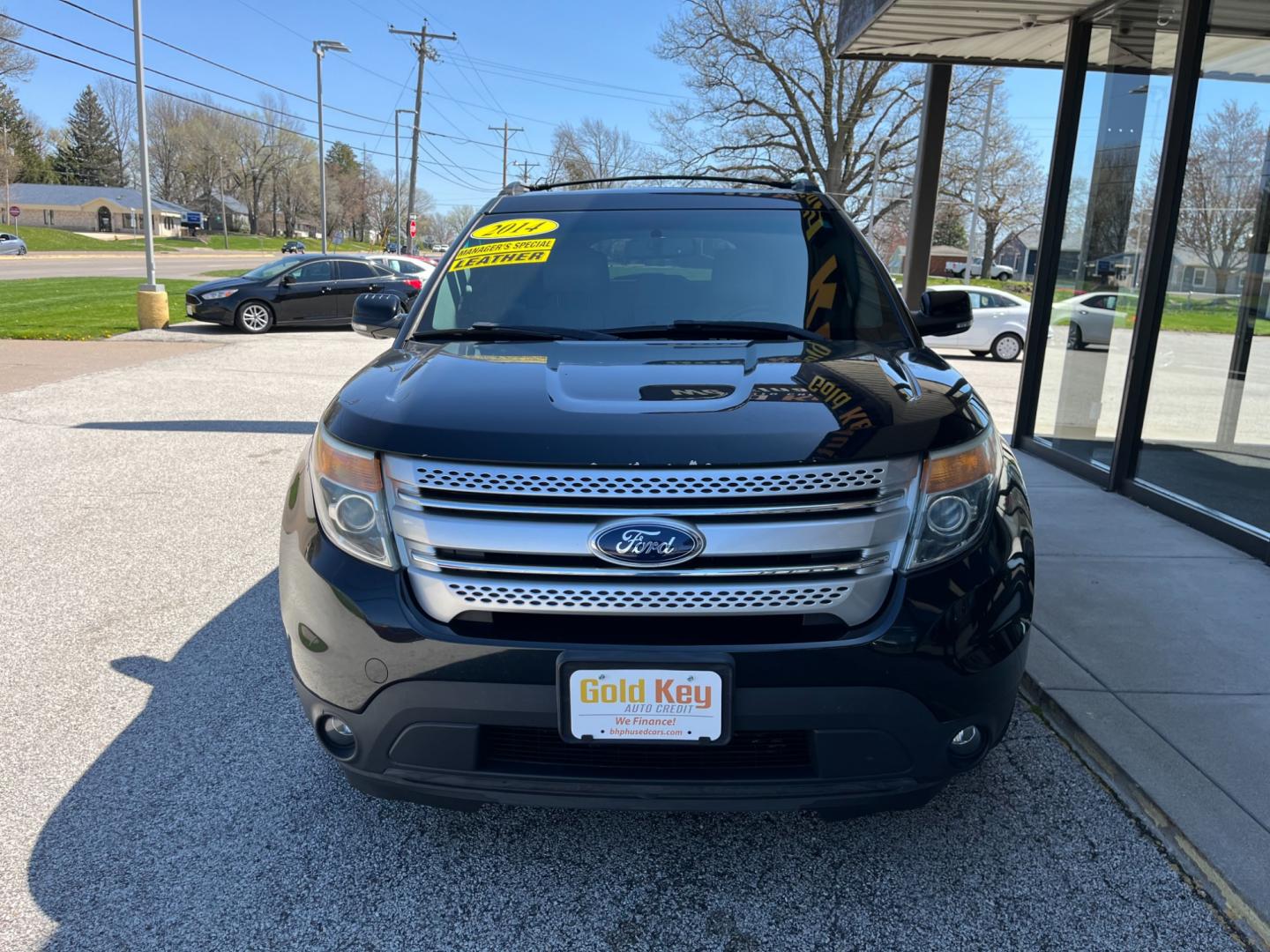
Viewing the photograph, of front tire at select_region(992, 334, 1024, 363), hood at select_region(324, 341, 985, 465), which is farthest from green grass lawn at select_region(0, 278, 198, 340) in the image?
front tire at select_region(992, 334, 1024, 363)

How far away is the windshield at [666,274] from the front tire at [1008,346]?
1551 centimetres

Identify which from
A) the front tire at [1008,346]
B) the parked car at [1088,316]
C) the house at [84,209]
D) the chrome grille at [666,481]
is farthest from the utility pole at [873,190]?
the house at [84,209]

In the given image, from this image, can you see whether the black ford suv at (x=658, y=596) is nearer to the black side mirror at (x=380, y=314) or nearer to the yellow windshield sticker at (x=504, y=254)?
the yellow windshield sticker at (x=504, y=254)

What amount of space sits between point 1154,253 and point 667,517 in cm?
555

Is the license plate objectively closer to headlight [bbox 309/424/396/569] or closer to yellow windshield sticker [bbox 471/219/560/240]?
headlight [bbox 309/424/396/569]

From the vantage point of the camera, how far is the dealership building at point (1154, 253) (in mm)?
5766

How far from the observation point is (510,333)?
3018 millimetres

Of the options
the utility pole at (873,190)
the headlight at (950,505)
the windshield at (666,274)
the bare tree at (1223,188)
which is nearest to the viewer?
the headlight at (950,505)

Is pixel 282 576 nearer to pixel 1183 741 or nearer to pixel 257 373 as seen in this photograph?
pixel 1183 741

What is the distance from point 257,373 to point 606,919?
1095 cm

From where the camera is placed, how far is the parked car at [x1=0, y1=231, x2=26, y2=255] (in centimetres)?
5350

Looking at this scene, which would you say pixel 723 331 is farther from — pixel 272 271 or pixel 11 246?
pixel 11 246

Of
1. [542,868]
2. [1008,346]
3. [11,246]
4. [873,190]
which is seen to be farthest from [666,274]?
[11,246]

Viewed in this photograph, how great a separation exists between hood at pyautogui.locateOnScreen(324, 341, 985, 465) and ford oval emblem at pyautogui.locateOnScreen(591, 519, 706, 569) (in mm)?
136
